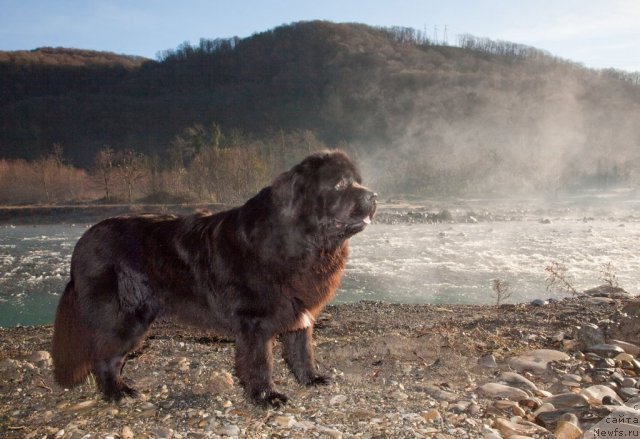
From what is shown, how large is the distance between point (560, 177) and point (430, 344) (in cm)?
5704

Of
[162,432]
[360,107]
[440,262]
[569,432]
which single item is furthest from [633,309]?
[360,107]

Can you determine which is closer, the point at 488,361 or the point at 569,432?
the point at 569,432

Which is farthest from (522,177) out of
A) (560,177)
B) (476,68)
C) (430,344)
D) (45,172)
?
(476,68)

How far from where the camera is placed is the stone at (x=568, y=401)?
13.8 ft

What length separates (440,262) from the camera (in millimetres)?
19750

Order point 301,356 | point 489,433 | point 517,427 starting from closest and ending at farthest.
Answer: point 489,433
point 517,427
point 301,356

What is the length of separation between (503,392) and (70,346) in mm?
3853

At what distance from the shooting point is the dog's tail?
462cm

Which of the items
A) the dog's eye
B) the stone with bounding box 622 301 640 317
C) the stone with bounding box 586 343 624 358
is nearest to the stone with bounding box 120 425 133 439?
the dog's eye

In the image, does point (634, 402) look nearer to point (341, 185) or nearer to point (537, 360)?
point (537, 360)

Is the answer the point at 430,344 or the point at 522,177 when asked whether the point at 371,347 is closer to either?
the point at 430,344

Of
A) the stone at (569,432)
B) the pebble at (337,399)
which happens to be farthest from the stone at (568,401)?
the pebble at (337,399)

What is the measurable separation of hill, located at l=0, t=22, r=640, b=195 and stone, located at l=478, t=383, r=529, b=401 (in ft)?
167

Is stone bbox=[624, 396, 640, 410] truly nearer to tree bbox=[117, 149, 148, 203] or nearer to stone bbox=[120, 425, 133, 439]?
stone bbox=[120, 425, 133, 439]
